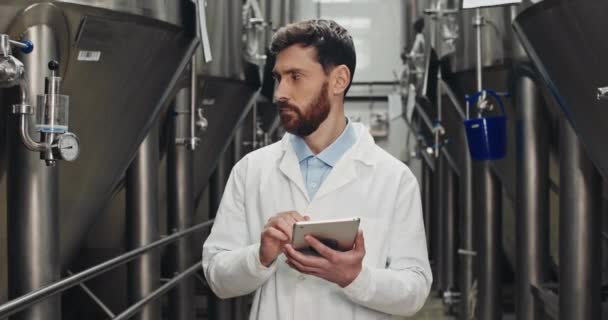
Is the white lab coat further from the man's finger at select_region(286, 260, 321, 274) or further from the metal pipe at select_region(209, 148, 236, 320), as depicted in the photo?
the metal pipe at select_region(209, 148, 236, 320)

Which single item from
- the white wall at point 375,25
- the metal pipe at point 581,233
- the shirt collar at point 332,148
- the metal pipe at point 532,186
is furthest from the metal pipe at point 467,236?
the white wall at point 375,25

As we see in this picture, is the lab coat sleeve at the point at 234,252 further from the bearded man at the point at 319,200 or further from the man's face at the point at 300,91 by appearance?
the man's face at the point at 300,91

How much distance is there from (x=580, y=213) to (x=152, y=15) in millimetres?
1386

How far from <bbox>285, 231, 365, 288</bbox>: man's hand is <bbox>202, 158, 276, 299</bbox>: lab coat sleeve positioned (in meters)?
0.08

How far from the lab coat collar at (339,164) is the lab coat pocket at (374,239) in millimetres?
86

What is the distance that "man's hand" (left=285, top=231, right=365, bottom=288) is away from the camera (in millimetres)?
1255

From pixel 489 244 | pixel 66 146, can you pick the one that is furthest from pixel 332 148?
pixel 489 244

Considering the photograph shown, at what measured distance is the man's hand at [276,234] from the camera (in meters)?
1.25

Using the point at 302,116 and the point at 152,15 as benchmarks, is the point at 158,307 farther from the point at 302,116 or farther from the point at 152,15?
the point at 302,116

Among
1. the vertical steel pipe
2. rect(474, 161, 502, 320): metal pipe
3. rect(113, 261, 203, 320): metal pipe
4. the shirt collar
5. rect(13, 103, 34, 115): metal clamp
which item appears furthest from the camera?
the vertical steel pipe

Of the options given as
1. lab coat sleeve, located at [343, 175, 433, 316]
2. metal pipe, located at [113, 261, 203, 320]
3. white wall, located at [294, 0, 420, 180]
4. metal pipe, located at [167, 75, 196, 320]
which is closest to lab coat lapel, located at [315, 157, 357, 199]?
lab coat sleeve, located at [343, 175, 433, 316]

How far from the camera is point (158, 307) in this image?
2955 millimetres

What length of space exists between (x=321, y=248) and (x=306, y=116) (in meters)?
0.26

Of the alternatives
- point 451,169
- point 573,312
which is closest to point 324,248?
point 573,312
